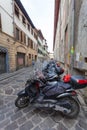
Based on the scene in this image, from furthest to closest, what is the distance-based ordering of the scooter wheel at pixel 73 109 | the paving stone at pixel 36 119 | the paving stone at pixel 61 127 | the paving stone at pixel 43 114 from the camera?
the paving stone at pixel 43 114, the scooter wheel at pixel 73 109, the paving stone at pixel 36 119, the paving stone at pixel 61 127

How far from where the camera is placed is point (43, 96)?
270 centimetres

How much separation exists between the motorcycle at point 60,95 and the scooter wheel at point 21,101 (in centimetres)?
27

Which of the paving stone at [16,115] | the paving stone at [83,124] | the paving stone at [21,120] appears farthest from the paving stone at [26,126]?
the paving stone at [83,124]

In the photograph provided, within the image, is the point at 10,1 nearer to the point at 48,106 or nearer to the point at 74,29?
the point at 74,29

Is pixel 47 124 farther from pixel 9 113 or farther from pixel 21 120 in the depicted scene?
pixel 9 113

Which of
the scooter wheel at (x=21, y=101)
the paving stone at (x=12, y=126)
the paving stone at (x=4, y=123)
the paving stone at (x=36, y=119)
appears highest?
the scooter wheel at (x=21, y=101)

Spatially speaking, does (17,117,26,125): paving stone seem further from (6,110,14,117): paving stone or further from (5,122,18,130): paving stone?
(6,110,14,117): paving stone

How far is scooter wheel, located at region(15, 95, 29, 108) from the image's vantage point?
9.78ft

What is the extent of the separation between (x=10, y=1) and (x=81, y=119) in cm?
1043

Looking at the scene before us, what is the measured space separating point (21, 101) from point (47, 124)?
1.04 metres

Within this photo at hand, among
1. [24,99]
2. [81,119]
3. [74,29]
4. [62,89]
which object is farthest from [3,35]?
[81,119]

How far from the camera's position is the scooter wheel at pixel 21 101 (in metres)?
2.98

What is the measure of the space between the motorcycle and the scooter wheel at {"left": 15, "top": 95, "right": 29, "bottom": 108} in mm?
265

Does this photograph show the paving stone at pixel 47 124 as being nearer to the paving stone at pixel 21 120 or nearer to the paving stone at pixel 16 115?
the paving stone at pixel 21 120
